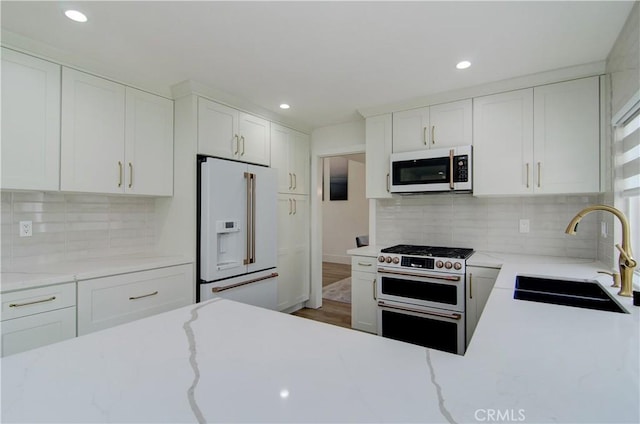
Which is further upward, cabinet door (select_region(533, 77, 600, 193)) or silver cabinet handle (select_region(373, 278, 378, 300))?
cabinet door (select_region(533, 77, 600, 193))

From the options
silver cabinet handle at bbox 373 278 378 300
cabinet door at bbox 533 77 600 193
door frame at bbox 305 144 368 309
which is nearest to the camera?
cabinet door at bbox 533 77 600 193

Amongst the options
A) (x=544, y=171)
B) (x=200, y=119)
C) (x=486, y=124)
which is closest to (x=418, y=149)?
(x=486, y=124)

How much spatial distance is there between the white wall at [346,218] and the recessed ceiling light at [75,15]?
575cm

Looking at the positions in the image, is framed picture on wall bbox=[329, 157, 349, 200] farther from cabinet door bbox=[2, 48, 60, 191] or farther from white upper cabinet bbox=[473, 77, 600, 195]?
cabinet door bbox=[2, 48, 60, 191]

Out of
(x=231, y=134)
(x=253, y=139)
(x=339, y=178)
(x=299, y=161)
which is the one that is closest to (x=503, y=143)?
(x=299, y=161)

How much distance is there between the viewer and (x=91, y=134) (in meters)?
2.29

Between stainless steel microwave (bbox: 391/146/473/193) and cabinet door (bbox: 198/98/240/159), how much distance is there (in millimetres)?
1580

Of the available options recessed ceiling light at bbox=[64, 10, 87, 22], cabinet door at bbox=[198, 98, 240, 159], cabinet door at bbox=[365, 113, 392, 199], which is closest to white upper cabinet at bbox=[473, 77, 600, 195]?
cabinet door at bbox=[365, 113, 392, 199]

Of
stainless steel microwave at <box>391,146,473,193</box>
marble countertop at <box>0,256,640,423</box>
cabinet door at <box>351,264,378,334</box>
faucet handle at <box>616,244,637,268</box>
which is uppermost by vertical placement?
stainless steel microwave at <box>391,146,473,193</box>

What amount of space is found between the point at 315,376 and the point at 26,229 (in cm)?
256

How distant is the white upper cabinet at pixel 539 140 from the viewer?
2.37m

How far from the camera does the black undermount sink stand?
1394mm

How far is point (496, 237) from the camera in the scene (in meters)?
2.95

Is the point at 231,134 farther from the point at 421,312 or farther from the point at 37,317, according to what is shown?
the point at 421,312
